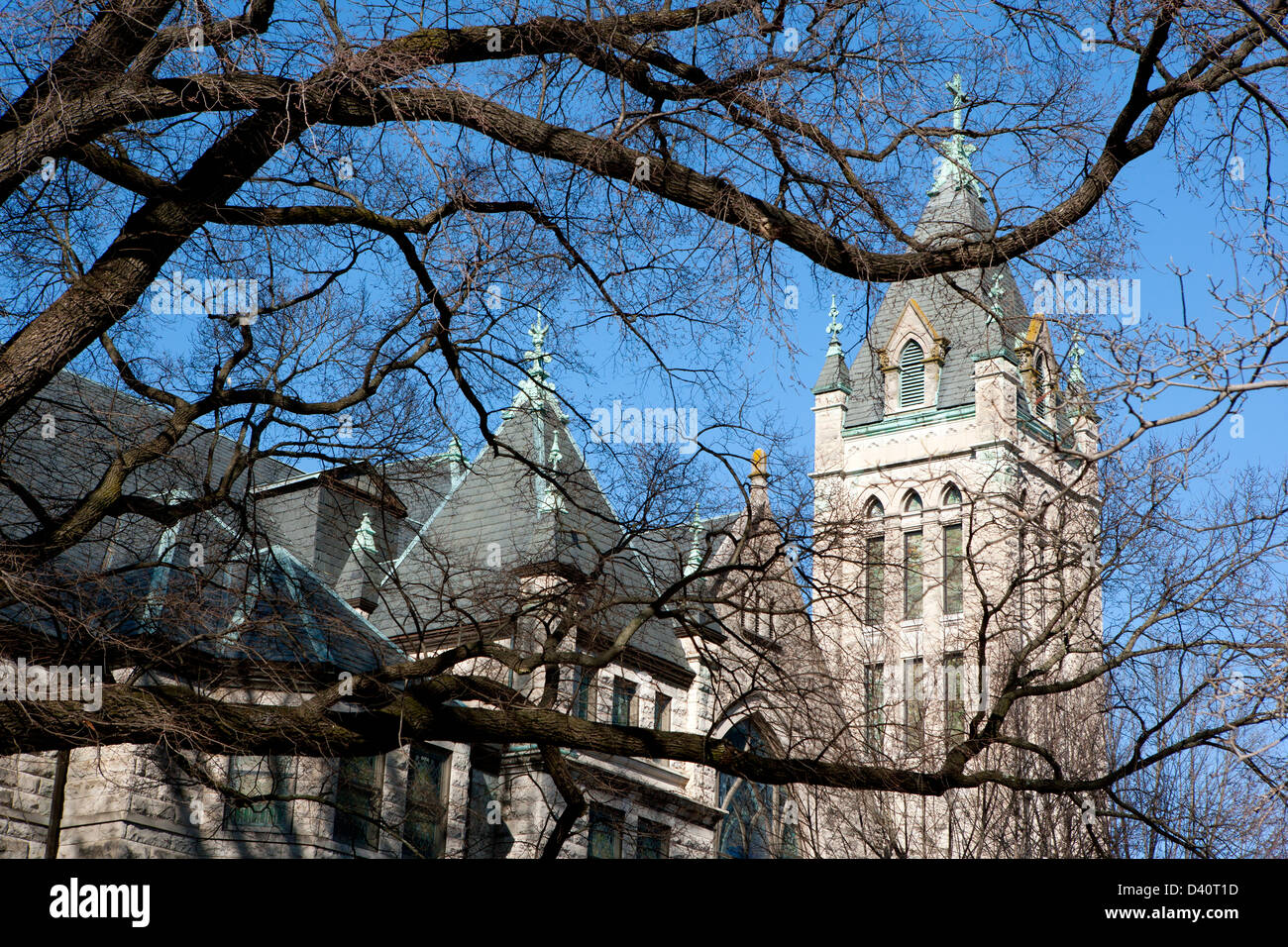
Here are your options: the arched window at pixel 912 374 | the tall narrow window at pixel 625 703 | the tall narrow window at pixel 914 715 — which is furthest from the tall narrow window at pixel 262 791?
the arched window at pixel 912 374

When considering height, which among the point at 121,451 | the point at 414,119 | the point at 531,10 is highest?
the point at 531,10

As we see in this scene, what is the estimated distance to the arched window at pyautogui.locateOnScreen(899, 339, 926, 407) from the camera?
6029 cm

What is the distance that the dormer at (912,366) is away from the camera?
59.7m

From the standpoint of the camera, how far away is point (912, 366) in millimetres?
61094

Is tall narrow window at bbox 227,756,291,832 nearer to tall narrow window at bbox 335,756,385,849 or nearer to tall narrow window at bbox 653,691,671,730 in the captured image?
tall narrow window at bbox 335,756,385,849

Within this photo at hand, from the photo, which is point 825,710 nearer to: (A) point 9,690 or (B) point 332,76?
(A) point 9,690

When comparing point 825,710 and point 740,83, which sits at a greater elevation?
point 740,83

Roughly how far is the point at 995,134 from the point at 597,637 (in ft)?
17.5

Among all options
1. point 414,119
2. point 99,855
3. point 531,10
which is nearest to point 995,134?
point 531,10

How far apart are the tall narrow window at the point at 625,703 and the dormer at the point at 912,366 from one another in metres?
32.3

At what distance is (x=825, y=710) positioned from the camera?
1429cm

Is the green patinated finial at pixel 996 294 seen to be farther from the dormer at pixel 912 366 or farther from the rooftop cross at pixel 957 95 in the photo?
the dormer at pixel 912 366

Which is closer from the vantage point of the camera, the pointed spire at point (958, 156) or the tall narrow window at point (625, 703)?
the pointed spire at point (958, 156)

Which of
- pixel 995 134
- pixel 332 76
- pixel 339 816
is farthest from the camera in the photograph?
pixel 339 816
